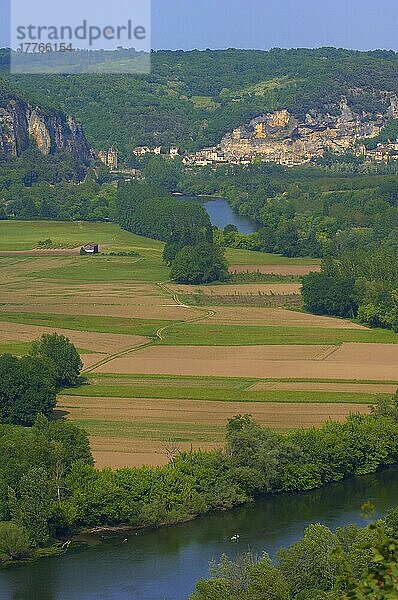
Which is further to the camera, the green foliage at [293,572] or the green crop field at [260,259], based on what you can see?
the green crop field at [260,259]

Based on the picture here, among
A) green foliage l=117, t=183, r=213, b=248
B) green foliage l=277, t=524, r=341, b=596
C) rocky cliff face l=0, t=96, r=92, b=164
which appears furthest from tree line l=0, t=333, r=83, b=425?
rocky cliff face l=0, t=96, r=92, b=164

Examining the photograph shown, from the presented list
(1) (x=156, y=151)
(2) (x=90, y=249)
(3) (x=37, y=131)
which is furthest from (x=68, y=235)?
(1) (x=156, y=151)

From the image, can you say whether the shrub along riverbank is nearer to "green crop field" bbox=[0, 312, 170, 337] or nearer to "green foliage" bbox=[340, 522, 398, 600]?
"green foliage" bbox=[340, 522, 398, 600]

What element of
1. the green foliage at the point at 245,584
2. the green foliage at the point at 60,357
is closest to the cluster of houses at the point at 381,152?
the green foliage at the point at 60,357

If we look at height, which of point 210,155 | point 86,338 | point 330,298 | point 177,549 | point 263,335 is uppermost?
point 210,155

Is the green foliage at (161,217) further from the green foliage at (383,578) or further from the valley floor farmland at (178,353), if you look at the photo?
the green foliage at (383,578)

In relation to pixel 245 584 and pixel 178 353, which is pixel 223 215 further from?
pixel 245 584
